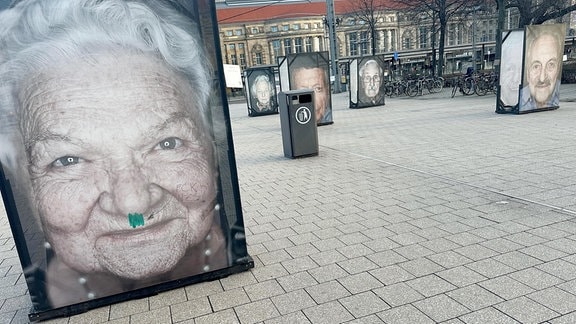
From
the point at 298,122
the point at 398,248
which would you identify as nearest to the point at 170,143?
the point at 398,248

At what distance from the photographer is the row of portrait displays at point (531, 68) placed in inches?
398

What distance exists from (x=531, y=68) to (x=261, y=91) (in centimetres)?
1117

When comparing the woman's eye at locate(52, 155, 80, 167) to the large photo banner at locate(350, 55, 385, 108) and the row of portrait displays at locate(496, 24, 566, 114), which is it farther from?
the large photo banner at locate(350, 55, 385, 108)

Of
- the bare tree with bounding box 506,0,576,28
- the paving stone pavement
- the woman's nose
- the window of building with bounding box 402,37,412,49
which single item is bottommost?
the paving stone pavement

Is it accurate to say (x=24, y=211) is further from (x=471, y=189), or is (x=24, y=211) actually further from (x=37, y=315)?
(x=471, y=189)

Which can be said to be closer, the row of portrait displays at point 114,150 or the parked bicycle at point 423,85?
the row of portrait displays at point 114,150

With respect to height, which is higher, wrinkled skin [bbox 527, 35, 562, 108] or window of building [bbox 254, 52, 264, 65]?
window of building [bbox 254, 52, 264, 65]

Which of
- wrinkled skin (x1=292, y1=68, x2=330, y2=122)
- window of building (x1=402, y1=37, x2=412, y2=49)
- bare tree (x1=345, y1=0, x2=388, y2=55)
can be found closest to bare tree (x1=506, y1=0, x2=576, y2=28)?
wrinkled skin (x1=292, y1=68, x2=330, y2=122)

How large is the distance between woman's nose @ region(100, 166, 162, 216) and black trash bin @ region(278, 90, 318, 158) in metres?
4.96

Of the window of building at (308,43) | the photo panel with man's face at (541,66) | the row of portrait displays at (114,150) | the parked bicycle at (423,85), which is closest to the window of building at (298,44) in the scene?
the window of building at (308,43)

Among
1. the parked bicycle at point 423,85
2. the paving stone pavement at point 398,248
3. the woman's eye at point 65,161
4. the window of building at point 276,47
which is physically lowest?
the paving stone pavement at point 398,248

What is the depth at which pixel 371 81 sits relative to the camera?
17.0m

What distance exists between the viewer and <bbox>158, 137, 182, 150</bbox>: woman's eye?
2.77 m

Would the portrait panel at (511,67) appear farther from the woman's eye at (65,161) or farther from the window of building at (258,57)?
the window of building at (258,57)
